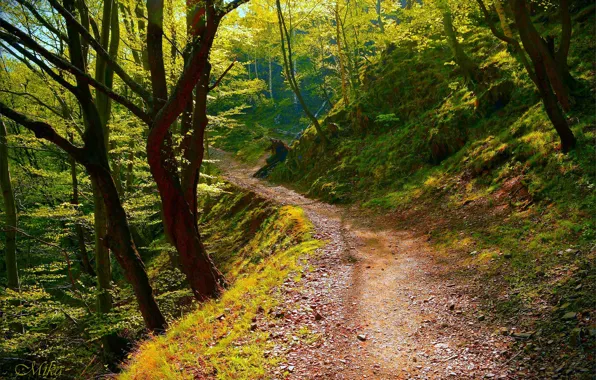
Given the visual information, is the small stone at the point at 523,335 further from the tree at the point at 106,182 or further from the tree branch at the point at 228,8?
the tree at the point at 106,182

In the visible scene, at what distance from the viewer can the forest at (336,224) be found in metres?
4.45

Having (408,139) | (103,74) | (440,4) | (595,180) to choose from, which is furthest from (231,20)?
(595,180)

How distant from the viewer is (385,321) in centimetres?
518

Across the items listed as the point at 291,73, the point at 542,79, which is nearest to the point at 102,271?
the point at 542,79

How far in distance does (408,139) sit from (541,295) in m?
11.6

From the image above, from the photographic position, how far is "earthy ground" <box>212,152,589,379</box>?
3.93m

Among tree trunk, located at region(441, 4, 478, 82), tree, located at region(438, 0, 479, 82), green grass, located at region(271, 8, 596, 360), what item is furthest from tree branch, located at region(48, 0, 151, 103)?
tree trunk, located at region(441, 4, 478, 82)

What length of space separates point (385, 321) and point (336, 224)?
262 inches

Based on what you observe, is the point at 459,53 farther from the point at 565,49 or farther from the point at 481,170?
the point at 481,170

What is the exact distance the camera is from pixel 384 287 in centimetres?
641

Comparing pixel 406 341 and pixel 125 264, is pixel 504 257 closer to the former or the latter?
pixel 406 341

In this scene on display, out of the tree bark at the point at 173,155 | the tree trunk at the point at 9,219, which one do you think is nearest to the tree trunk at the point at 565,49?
the tree bark at the point at 173,155

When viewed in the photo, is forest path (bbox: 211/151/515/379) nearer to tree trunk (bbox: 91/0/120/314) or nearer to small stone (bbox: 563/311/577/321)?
small stone (bbox: 563/311/577/321)

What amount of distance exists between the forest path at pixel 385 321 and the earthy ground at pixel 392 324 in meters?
0.01
